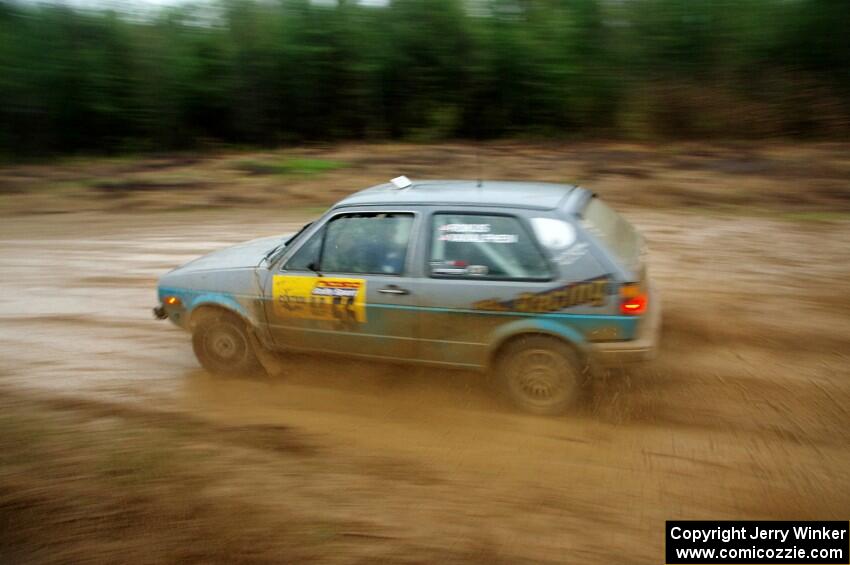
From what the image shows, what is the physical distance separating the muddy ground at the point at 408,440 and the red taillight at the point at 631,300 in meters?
0.52

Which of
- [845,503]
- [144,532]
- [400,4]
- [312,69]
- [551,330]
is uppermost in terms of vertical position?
[400,4]

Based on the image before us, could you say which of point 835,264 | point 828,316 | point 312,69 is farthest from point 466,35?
point 828,316

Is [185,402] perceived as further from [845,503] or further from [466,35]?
[466,35]

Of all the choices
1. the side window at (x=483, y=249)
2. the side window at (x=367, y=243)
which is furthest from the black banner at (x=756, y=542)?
the side window at (x=367, y=243)

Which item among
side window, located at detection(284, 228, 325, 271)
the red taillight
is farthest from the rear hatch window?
side window, located at detection(284, 228, 325, 271)

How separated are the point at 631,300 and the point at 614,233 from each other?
0.61m

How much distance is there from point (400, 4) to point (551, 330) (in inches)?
591

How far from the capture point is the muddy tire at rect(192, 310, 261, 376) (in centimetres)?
542

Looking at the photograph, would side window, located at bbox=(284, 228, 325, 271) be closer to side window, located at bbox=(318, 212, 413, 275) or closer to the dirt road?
side window, located at bbox=(318, 212, 413, 275)

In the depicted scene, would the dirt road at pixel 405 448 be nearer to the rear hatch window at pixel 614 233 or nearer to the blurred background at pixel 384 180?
the blurred background at pixel 384 180

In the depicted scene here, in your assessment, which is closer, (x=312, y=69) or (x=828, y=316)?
(x=828, y=316)

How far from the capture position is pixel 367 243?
16.4ft

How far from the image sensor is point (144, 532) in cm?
356

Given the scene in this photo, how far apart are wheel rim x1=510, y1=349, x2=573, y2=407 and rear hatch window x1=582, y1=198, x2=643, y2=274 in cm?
77
